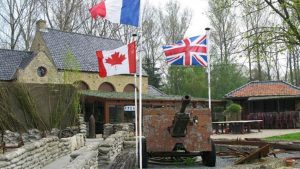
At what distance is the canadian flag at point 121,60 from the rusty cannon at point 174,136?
1.28 metres

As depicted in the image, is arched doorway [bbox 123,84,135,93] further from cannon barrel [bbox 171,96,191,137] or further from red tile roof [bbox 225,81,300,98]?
cannon barrel [bbox 171,96,191,137]

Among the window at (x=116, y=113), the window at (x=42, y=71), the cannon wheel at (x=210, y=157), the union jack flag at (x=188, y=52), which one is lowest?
the cannon wheel at (x=210, y=157)

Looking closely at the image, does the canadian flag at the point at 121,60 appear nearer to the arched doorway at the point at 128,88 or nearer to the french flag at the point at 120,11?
the french flag at the point at 120,11

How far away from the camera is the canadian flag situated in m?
12.5

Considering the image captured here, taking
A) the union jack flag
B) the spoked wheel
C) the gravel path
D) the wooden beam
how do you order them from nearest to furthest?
the wooden beam → the gravel path → the spoked wheel → the union jack flag

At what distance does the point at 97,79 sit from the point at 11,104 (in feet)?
41.6

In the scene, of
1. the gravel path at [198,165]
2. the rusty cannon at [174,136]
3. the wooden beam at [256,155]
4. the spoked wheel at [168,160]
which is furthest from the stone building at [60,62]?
the wooden beam at [256,155]

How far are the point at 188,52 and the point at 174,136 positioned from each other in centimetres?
377

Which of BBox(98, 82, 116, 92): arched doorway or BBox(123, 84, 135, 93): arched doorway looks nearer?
BBox(98, 82, 116, 92): arched doorway

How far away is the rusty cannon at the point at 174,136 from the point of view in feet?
40.4

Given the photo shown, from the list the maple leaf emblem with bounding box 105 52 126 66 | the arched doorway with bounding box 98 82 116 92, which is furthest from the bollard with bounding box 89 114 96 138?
the maple leaf emblem with bounding box 105 52 126 66

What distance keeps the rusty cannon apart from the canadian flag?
1277mm

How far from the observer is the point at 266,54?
2070cm

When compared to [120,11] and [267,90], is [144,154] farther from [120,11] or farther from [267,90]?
[267,90]
